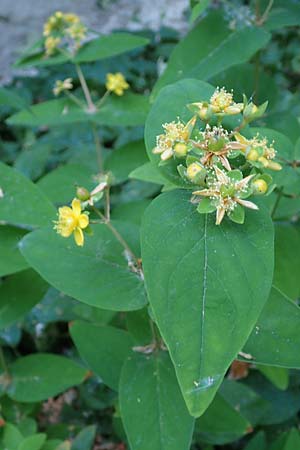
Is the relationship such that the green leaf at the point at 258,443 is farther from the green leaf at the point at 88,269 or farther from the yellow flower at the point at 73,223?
the yellow flower at the point at 73,223

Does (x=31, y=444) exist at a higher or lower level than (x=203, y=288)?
lower

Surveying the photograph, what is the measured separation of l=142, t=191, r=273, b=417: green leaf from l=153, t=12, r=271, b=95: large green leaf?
0.59 meters

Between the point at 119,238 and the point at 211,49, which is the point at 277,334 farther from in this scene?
the point at 211,49

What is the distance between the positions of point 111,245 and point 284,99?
59.2 inches

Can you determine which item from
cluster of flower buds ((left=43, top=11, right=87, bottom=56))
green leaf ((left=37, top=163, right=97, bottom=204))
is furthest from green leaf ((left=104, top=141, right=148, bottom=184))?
cluster of flower buds ((left=43, top=11, right=87, bottom=56))

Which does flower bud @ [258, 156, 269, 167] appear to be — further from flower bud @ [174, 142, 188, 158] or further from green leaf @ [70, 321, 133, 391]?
green leaf @ [70, 321, 133, 391]

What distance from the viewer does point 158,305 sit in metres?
0.73

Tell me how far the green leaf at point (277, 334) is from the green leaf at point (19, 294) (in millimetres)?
502

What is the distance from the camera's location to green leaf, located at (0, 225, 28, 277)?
1.07 meters

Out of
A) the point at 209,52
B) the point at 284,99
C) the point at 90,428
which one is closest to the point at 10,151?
the point at 284,99

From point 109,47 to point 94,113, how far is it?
0.57 feet

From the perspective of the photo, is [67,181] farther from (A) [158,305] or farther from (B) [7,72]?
(B) [7,72]

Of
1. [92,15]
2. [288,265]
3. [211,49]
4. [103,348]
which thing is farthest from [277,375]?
[92,15]

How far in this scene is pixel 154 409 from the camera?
0.93 metres
